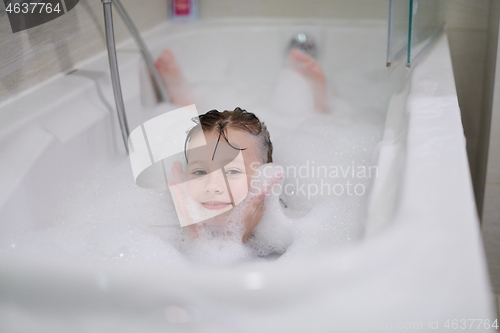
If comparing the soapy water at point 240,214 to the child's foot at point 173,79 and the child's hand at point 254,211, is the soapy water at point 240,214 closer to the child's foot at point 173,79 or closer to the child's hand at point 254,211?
the child's hand at point 254,211

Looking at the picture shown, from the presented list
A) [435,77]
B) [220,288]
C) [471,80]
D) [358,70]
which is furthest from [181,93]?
[220,288]

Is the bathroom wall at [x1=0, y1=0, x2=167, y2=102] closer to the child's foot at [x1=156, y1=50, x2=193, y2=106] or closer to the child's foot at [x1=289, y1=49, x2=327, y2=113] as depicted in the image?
the child's foot at [x1=156, y1=50, x2=193, y2=106]

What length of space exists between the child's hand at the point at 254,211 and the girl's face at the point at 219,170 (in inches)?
1.3

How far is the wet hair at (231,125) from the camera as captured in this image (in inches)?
36.5

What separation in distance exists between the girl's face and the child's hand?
0.03m

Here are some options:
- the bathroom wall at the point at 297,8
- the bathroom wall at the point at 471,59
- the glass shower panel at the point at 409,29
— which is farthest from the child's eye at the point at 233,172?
the bathroom wall at the point at 297,8

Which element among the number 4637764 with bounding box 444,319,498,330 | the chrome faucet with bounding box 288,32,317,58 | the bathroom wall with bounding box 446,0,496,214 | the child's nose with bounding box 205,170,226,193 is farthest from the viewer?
the chrome faucet with bounding box 288,32,317,58

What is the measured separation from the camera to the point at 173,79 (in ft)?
4.80

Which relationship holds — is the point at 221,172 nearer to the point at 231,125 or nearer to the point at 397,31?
the point at 231,125

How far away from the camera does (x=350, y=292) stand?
0.44 m

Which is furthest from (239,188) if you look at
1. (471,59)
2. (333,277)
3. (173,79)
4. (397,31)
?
(471,59)

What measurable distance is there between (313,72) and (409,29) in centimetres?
50

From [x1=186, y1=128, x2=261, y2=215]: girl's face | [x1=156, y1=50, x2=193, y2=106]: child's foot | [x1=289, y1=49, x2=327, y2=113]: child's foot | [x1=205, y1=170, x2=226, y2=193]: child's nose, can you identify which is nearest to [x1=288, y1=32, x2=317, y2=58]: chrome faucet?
[x1=289, y1=49, x2=327, y2=113]: child's foot

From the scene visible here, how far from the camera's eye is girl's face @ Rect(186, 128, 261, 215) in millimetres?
851
